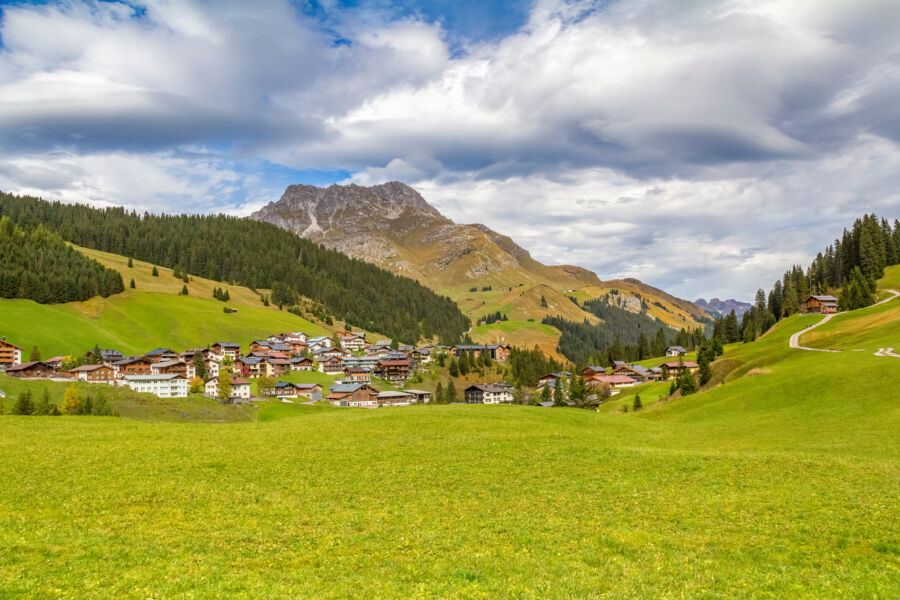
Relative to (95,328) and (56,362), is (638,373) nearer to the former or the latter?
(56,362)

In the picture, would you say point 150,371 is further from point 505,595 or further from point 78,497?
point 505,595

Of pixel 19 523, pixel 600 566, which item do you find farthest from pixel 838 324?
pixel 19 523

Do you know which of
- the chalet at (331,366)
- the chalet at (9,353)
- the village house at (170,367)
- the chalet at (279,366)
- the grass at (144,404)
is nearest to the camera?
the grass at (144,404)

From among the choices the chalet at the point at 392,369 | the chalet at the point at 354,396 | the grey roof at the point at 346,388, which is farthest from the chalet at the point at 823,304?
the chalet at the point at 392,369

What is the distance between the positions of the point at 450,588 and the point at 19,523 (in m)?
17.4

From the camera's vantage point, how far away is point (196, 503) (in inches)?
A: 938

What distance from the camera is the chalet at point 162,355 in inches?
6038

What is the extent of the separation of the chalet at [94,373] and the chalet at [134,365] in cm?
601

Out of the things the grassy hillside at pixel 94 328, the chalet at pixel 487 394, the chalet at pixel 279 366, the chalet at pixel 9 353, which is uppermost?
the grassy hillside at pixel 94 328

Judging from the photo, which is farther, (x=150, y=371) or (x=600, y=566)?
(x=150, y=371)

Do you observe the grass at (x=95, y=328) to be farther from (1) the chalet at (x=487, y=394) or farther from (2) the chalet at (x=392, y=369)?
(1) the chalet at (x=487, y=394)

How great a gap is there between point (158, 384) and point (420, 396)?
6982 centimetres

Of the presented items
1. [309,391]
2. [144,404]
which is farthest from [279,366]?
[144,404]

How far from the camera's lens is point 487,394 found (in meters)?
161
